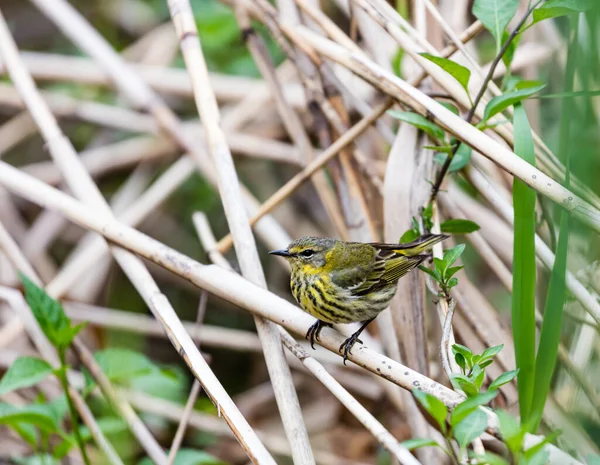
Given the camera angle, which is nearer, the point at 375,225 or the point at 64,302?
the point at 375,225

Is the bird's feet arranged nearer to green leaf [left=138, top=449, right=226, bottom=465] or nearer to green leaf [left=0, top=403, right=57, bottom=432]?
green leaf [left=138, top=449, right=226, bottom=465]

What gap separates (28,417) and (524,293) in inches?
57.9

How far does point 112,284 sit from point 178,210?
63cm

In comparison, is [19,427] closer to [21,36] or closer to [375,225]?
[375,225]

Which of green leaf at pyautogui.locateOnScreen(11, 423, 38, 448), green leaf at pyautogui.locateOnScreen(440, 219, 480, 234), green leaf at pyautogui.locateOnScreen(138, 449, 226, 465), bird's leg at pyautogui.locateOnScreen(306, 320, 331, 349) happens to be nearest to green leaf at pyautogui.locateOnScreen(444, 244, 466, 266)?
green leaf at pyautogui.locateOnScreen(440, 219, 480, 234)

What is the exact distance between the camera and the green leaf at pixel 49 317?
228cm

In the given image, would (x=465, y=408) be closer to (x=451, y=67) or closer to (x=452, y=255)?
(x=452, y=255)

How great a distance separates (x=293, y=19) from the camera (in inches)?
117

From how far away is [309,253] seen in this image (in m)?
2.64

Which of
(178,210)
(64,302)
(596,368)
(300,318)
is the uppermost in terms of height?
(178,210)

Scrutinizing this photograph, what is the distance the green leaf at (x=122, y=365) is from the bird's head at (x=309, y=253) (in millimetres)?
584

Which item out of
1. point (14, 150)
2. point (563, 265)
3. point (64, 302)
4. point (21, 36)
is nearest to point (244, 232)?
point (563, 265)

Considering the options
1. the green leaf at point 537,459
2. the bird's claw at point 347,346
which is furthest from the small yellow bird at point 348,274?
the green leaf at point 537,459

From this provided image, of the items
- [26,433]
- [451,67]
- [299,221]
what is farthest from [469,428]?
[299,221]
